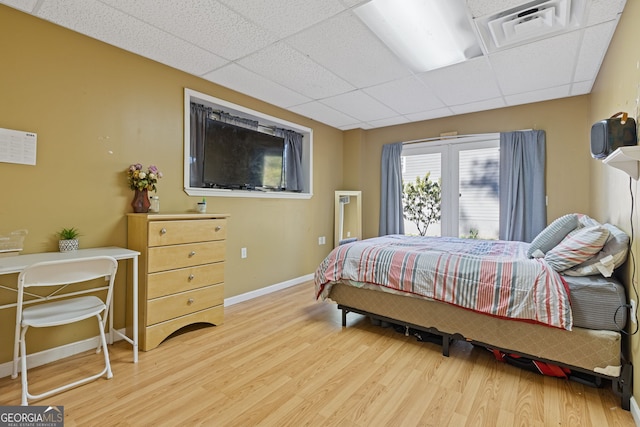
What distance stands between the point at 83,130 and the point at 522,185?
4.57 metres

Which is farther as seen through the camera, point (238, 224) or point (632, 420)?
point (238, 224)

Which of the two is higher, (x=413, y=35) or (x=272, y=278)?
(x=413, y=35)

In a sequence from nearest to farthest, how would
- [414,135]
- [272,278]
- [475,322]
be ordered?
[475,322] → [272,278] → [414,135]

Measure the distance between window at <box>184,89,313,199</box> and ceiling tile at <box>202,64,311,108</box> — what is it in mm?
193

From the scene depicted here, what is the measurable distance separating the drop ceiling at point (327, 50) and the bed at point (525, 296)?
141 cm

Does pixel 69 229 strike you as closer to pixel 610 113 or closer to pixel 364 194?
pixel 364 194

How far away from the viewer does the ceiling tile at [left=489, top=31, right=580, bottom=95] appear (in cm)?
241

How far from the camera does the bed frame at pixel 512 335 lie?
1.78 meters

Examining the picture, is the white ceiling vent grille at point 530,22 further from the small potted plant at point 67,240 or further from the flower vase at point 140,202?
the small potted plant at point 67,240

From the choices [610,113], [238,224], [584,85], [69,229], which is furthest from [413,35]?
[69,229]

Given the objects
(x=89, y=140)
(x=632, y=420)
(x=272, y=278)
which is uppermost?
(x=89, y=140)

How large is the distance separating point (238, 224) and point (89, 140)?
1605mm

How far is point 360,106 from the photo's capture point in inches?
155

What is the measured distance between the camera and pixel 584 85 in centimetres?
319
